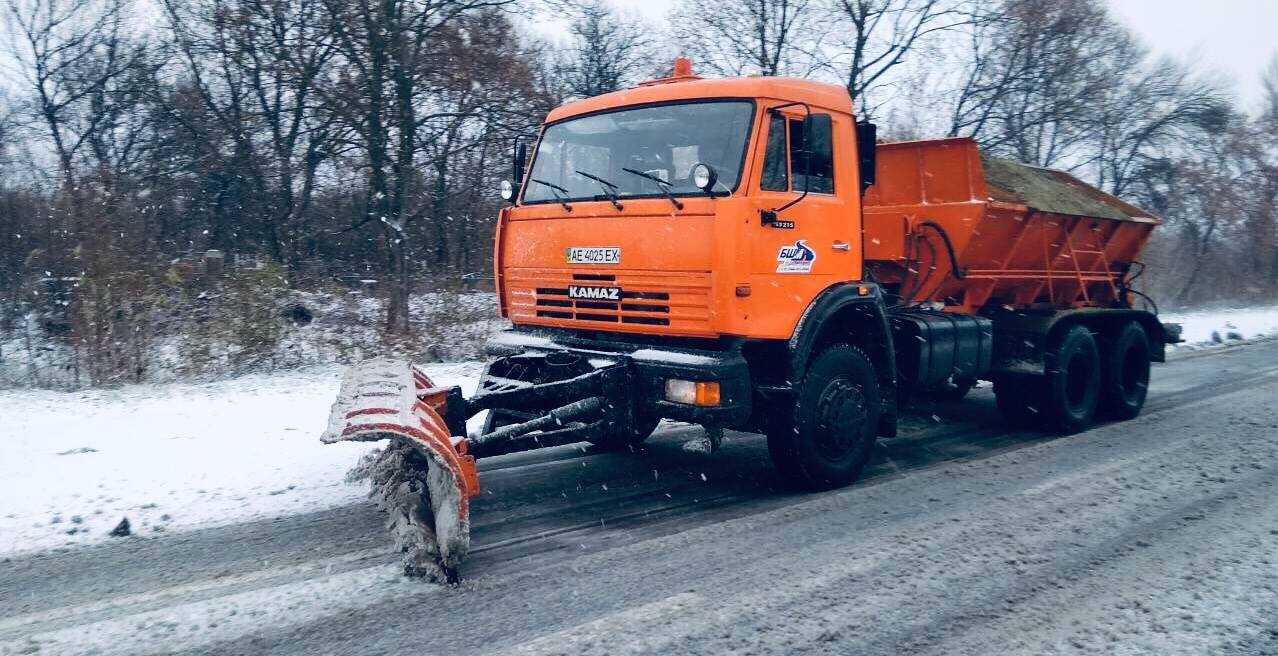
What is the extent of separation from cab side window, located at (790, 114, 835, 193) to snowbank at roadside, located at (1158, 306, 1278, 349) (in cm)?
1426

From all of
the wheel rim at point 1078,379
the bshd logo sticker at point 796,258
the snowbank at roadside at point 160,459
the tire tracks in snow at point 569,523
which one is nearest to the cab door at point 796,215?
the bshd logo sticker at point 796,258

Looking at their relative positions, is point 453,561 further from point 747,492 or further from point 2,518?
point 2,518

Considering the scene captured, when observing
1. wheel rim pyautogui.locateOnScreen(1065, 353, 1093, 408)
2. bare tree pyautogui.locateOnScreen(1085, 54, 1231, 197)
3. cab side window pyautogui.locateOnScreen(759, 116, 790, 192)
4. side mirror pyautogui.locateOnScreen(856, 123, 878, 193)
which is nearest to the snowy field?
cab side window pyautogui.locateOnScreen(759, 116, 790, 192)

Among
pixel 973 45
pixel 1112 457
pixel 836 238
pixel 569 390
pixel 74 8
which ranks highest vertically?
pixel 74 8

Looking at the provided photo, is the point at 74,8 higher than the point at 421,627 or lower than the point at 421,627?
higher

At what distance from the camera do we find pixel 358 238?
16938mm

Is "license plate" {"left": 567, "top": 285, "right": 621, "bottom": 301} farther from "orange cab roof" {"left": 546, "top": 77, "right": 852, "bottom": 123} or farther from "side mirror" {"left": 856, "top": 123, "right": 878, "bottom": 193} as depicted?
"side mirror" {"left": 856, "top": 123, "right": 878, "bottom": 193}

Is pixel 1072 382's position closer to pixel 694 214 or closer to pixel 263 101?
pixel 694 214

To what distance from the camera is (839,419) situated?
6.32m

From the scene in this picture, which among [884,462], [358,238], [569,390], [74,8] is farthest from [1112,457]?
[74,8]

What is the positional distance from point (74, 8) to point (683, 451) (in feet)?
81.7

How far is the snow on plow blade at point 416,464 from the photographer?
446cm

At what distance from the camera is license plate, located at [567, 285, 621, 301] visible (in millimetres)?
5883

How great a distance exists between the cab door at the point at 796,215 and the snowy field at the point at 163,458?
3.20 metres
